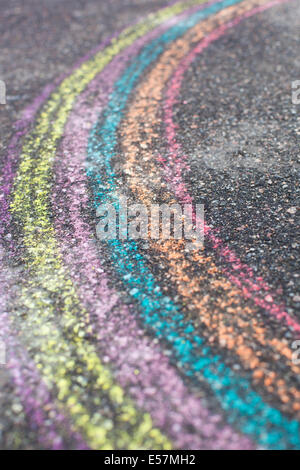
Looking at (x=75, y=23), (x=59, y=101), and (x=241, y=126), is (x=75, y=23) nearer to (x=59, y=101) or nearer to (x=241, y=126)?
(x=59, y=101)

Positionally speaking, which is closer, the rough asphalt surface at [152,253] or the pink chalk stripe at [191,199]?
the rough asphalt surface at [152,253]

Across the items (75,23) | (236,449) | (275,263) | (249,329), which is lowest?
(236,449)

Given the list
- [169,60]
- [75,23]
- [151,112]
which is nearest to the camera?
[151,112]

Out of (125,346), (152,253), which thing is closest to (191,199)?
(152,253)

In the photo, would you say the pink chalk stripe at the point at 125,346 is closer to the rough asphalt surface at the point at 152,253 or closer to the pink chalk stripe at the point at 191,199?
the rough asphalt surface at the point at 152,253

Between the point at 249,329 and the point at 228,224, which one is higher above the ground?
the point at 228,224

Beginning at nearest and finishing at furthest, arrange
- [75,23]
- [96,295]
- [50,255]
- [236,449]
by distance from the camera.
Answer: [236,449] → [96,295] → [50,255] → [75,23]

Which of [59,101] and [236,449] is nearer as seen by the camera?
[236,449]

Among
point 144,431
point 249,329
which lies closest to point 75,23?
point 249,329

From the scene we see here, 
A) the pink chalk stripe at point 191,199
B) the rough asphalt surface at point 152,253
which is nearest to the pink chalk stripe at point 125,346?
the rough asphalt surface at point 152,253
